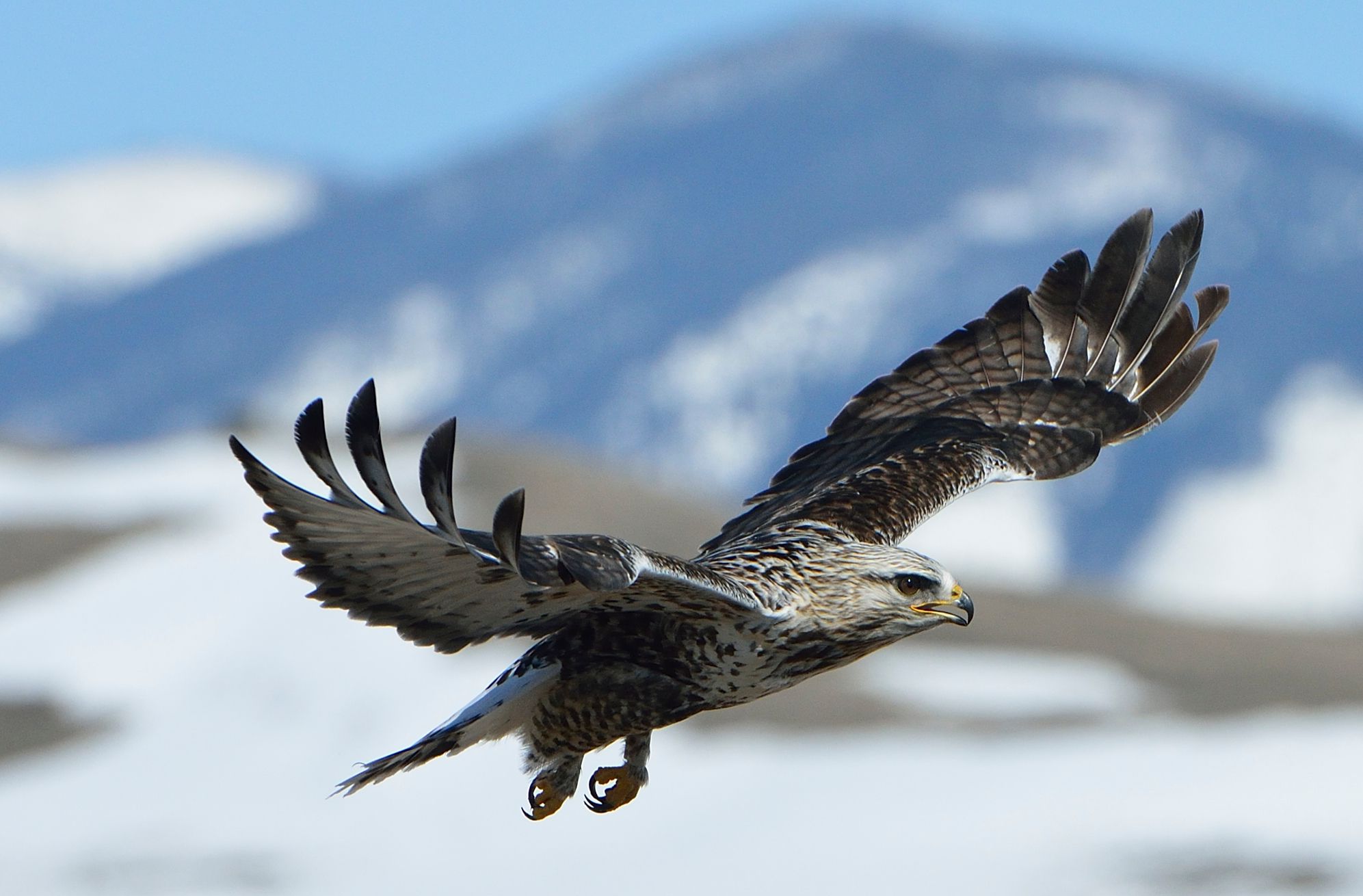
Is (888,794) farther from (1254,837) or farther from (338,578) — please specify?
(338,578)

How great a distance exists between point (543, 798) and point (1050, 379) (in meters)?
4.07

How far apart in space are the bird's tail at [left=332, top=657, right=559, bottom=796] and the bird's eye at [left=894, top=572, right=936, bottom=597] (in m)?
1.42

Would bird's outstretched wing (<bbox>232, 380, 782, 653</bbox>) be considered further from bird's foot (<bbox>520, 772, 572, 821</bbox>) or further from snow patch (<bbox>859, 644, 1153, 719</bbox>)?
snow patch (<bbox>859, 644, 1153, 719</bbox>)

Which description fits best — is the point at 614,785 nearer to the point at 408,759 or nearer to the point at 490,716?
the point at 490,716

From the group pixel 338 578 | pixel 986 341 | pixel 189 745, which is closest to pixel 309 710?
pixel 189 745

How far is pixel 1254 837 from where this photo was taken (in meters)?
37.7

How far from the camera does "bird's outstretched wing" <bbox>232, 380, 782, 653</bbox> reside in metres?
6.72

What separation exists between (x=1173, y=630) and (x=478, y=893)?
911 inches

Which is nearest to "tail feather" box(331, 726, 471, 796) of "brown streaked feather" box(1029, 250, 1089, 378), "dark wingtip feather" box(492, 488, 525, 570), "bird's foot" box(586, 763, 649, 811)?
"bird's foot" box(586, 763, 649, 811)

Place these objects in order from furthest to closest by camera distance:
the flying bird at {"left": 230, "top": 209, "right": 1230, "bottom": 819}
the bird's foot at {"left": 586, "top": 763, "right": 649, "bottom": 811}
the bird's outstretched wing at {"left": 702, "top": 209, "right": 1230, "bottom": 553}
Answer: the bird's outstretched wing at {"left": 702, "top": 209, "right": 1230, "bottom": 553} → the bird's foot at {"left": 586, "top": 763, "right": 649, "bottom": 811} → the flying bird at {"left": 230, "top": 209, "right": 1230, "bottom": 819}

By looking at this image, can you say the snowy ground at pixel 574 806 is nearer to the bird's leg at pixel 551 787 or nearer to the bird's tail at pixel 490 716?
the bird's leg at pixel 551 787

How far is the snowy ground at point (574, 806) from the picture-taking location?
38562 mm

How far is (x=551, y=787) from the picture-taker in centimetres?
884

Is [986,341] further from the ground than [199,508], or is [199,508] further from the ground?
[199,508]
